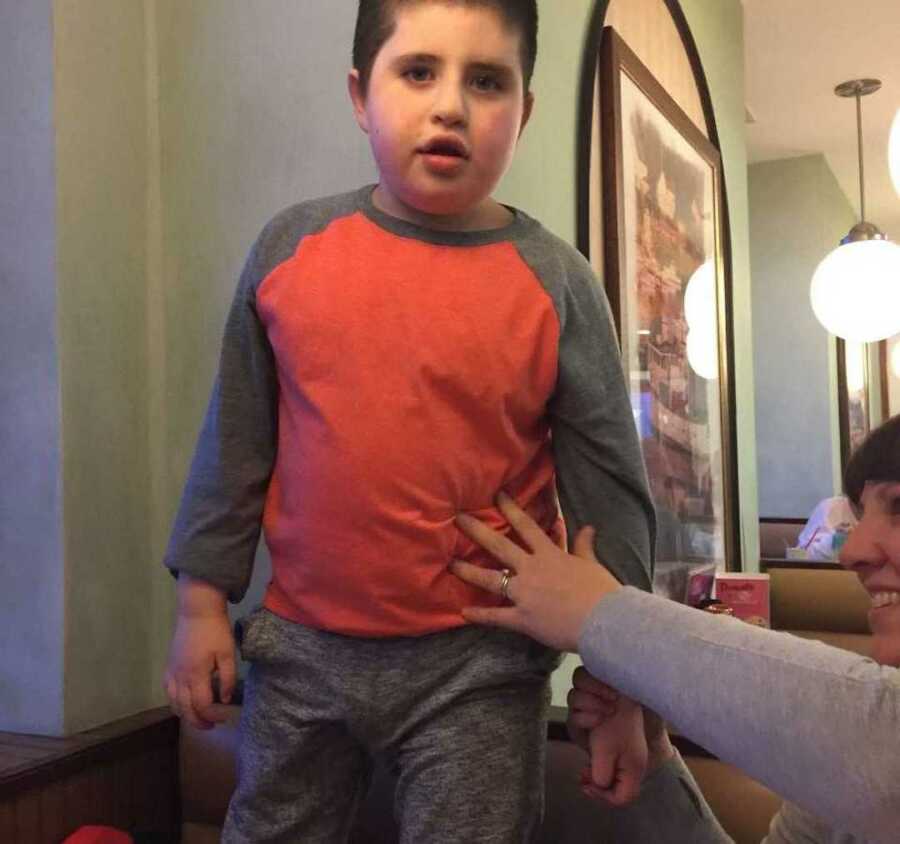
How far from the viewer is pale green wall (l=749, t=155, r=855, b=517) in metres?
4.55

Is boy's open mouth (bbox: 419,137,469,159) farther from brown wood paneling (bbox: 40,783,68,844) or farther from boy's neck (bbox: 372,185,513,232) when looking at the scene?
brown wood paneling (bbox: 40,783,68,844)

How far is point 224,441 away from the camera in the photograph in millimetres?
821

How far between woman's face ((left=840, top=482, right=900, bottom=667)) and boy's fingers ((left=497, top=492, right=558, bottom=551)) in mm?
231

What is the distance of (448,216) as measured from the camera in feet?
2.70

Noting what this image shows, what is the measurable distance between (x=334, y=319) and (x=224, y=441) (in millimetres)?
143

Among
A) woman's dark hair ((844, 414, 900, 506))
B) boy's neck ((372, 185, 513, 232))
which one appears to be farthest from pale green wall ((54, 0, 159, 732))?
woman's dark hair ((844, 414, 900, 506))

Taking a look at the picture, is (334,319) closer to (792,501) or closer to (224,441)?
(224,441)

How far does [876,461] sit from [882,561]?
0.08 metres

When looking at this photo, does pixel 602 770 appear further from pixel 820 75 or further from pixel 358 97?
pixel 820 75

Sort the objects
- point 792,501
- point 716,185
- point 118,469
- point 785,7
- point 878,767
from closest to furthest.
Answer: point 878,767
point 118,469
point 716,185
point 785,7
point 792,501

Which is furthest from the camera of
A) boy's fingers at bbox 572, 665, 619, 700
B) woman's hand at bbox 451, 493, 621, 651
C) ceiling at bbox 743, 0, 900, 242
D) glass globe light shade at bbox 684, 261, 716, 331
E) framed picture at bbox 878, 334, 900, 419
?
framed picture at bbox 878, 334, 900, 419

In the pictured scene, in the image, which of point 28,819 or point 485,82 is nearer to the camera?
point 485,82

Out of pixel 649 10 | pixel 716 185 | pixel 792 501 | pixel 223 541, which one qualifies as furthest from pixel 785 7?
pixel 223 541

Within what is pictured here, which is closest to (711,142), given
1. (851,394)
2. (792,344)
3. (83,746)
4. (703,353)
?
(703,353)
